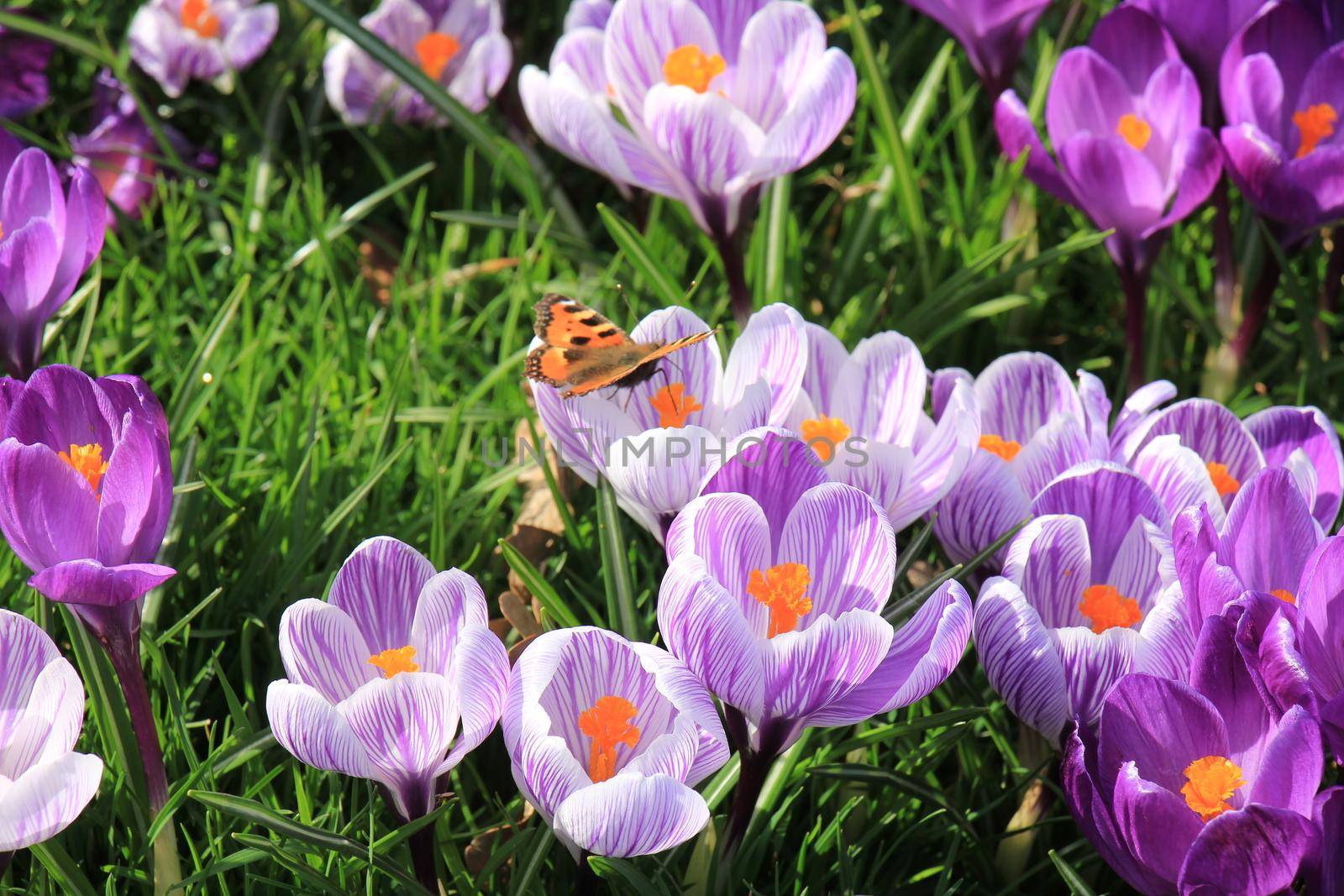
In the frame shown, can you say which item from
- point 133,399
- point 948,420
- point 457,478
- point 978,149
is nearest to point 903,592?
point 948,420

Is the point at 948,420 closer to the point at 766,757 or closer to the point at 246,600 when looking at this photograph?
the point at 766,757

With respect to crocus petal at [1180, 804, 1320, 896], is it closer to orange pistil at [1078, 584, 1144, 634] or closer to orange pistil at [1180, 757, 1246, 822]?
orange pistil at [1180, 757, 1246, 822]

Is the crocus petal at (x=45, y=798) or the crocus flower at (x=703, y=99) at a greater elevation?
the crocus flower at (x=703, y=99)

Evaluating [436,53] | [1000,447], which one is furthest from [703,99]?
[436,53]

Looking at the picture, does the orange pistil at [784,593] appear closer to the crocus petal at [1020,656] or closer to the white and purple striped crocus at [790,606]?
the white and purple striped crocus at [790,606]

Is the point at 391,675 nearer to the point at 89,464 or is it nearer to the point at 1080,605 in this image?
the point at 89,464

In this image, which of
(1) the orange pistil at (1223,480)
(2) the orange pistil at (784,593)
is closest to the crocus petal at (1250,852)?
(2) the orange pistil at (784,593)

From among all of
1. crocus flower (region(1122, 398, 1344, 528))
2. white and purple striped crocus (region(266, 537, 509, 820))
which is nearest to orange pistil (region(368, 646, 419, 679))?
white and purple striped crocus (region(266, 537, 509, 820))
